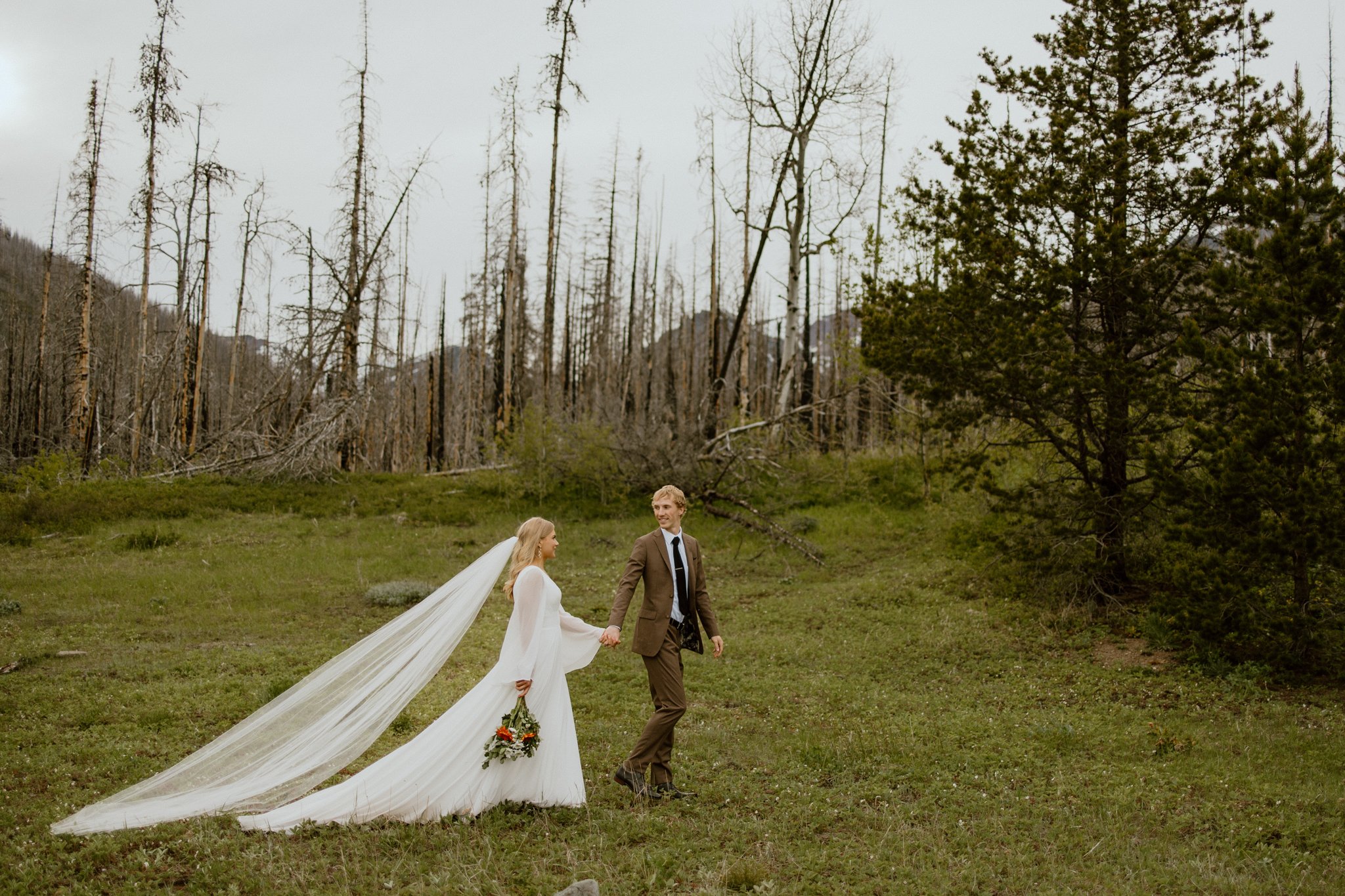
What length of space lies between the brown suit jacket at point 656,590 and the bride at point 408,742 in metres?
0.33

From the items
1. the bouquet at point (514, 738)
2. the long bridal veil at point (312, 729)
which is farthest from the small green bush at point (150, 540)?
the bouquet at point (514, 738)

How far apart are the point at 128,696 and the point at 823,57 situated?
19.6m

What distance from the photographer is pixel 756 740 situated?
26.1 ft

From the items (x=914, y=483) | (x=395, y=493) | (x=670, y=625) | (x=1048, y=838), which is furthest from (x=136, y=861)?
(x=914, y=483)

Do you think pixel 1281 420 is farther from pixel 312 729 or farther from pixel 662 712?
pixel 312 729

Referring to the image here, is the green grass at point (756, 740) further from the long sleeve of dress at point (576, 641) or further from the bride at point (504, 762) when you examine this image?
the long sleeve of dress at point (576, 641)

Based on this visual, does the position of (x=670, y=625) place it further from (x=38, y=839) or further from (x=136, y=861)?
(x=38, y=839)

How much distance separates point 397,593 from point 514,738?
868cm

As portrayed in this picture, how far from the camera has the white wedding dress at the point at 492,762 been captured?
220 inches

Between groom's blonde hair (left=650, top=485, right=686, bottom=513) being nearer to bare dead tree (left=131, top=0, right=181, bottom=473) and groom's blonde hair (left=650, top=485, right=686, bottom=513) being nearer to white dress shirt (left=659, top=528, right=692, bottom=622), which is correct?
white dress shirt (left=659, top=528, right=692, bottom=622)

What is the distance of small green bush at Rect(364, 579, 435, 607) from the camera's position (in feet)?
44.4

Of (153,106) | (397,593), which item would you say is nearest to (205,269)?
(153,106)

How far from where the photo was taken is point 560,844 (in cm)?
527

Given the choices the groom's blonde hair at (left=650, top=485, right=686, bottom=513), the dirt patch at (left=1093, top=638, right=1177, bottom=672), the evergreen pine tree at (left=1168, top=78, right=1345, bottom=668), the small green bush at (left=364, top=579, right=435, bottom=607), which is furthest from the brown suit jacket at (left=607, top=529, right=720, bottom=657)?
the small green bush at (left=364, top=579, right=435, bottom=607)
